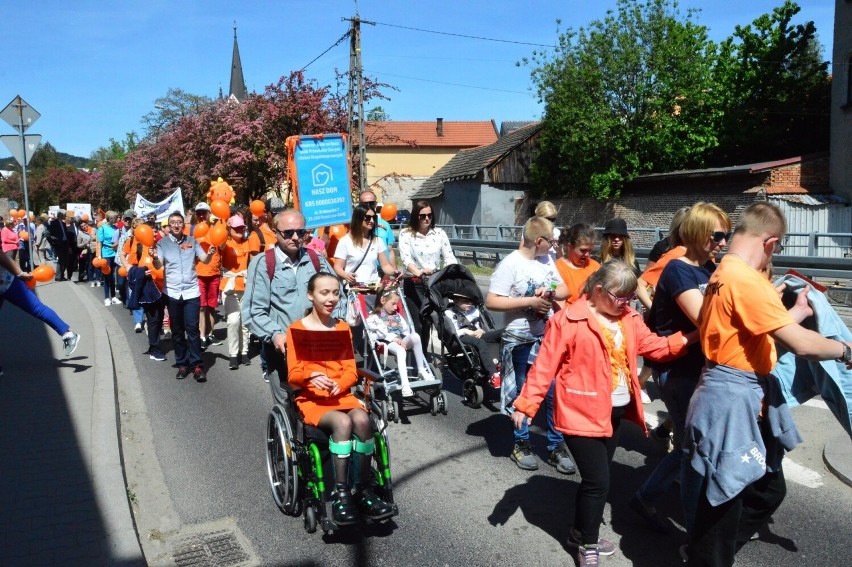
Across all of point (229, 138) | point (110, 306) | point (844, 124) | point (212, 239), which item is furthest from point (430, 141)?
point (212, 239)

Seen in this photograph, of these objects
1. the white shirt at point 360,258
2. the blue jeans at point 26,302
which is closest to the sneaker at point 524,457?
the white shirt at point 360,258

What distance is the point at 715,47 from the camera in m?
32.0

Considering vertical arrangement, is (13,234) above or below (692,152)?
below

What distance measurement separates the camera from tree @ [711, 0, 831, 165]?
30797 mm

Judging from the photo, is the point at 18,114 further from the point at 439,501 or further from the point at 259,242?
the point at 439,501

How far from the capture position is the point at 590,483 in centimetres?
388

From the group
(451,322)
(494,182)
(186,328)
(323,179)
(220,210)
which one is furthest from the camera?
(494,182)

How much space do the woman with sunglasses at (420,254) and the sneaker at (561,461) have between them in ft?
8.92

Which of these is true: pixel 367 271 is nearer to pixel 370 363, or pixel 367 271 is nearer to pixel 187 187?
pixel 370 363

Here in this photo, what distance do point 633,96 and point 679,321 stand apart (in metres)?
30.6

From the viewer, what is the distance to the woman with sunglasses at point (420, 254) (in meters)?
8.16

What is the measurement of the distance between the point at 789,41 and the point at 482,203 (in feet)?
52.8

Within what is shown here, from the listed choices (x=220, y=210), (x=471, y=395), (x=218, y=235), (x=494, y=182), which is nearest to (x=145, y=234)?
(x=218, y=235)

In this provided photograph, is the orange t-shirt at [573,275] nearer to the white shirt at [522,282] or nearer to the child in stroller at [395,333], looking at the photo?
the white shirt at [522,282]
